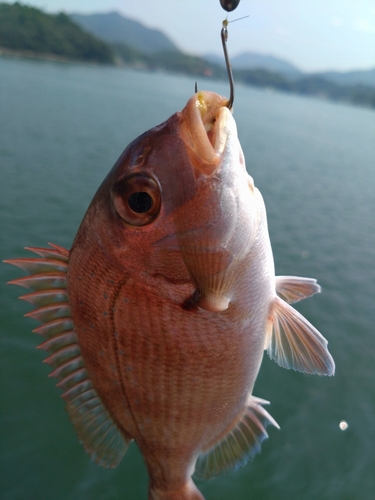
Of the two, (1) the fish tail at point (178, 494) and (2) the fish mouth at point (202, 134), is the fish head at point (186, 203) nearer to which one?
(2) the fish mouth at point (202, 134)

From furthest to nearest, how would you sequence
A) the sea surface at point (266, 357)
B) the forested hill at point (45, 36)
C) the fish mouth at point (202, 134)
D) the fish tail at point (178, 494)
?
1. the forested hill at point (45, 36)
2. the sea surface at point (266, 357)
3. the fish tail at point (178, 494)
4. the fish mouth at point (202, 134)

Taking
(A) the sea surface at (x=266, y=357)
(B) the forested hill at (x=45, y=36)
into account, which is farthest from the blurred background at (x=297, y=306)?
(B) the forested hill at (x=45, y=36)

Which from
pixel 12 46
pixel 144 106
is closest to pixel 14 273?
pixel 144 106

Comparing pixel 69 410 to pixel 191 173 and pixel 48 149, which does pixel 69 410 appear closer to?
pixel 191 173

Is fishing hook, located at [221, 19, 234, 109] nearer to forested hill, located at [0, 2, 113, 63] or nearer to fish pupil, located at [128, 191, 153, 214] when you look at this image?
fish pupil, located at [128, 191, 153, 214]

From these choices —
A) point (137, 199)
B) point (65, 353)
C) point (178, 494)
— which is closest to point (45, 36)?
point (65, 353)

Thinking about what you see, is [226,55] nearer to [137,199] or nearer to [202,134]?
[202,134]

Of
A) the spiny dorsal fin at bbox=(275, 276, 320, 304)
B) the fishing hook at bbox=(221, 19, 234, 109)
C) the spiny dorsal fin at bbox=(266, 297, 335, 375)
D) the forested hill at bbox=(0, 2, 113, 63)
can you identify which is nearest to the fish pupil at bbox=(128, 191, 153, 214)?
the fishing hook at bbox=(221, 19, 234, 109)
